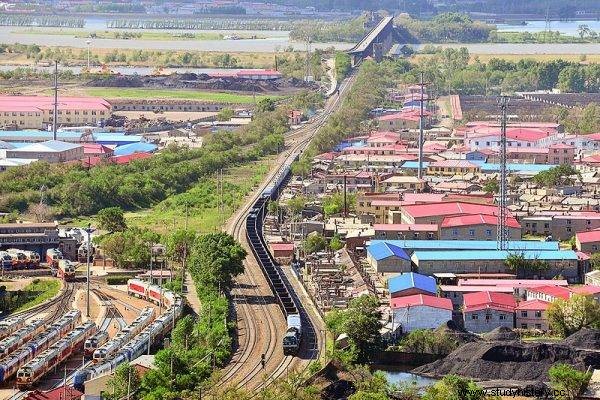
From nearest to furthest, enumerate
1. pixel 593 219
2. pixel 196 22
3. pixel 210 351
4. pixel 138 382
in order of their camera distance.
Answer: pixel 138 382
pixel 210 351
pixel 593 219
pixel 196 22

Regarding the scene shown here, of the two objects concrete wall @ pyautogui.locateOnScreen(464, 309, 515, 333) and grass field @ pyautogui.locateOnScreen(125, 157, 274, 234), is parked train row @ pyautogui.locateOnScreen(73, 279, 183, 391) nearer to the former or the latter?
concrete wall @ pyautogui.locateOnScreen(464, 309, 515, 333)

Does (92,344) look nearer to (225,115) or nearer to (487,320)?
(487,320)

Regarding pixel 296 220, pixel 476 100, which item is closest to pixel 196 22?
pixel 476 100

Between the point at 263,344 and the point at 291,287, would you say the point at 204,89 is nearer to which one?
the point at 291,287

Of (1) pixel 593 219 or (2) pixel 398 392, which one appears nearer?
(2) pixel 398 392

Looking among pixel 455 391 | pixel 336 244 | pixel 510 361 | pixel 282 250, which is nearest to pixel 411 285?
pixel 510 361
